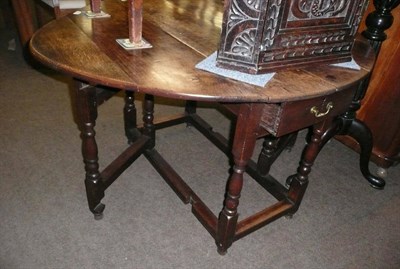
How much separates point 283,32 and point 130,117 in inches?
45.3

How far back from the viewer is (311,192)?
64.0 inches

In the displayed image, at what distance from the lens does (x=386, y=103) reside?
1668 millimetres

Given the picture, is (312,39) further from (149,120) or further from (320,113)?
(149,120)

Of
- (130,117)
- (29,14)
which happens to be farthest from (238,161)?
(29,14)

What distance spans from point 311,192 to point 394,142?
21.1 inches

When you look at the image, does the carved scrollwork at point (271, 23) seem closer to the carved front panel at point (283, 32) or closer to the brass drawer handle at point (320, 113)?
the carved front panel at point (283, 32)

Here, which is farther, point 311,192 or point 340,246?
point 311,192

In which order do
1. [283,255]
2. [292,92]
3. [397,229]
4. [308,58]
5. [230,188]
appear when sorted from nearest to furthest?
[292,92] < [308,58] < [230,188] < [283,255] < [397,229]

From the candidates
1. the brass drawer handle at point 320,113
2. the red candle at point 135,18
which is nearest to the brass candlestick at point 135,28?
the red candle at point 135,18

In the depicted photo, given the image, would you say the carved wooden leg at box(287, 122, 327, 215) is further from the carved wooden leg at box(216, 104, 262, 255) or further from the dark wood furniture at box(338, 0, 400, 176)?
the dark wood furniture at box(338, 0, 400, 176)

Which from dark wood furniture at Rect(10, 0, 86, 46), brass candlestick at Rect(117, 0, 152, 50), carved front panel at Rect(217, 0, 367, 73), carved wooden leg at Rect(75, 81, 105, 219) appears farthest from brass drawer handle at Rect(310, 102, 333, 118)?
dark wood furniture at Rect(10, 0, 86, 46)

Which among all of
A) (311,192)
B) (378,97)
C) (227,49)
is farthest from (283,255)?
(378,97)

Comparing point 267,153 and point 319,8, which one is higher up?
point 319,8

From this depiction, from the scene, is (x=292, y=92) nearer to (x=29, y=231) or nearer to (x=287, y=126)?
(x=287, y=126)
